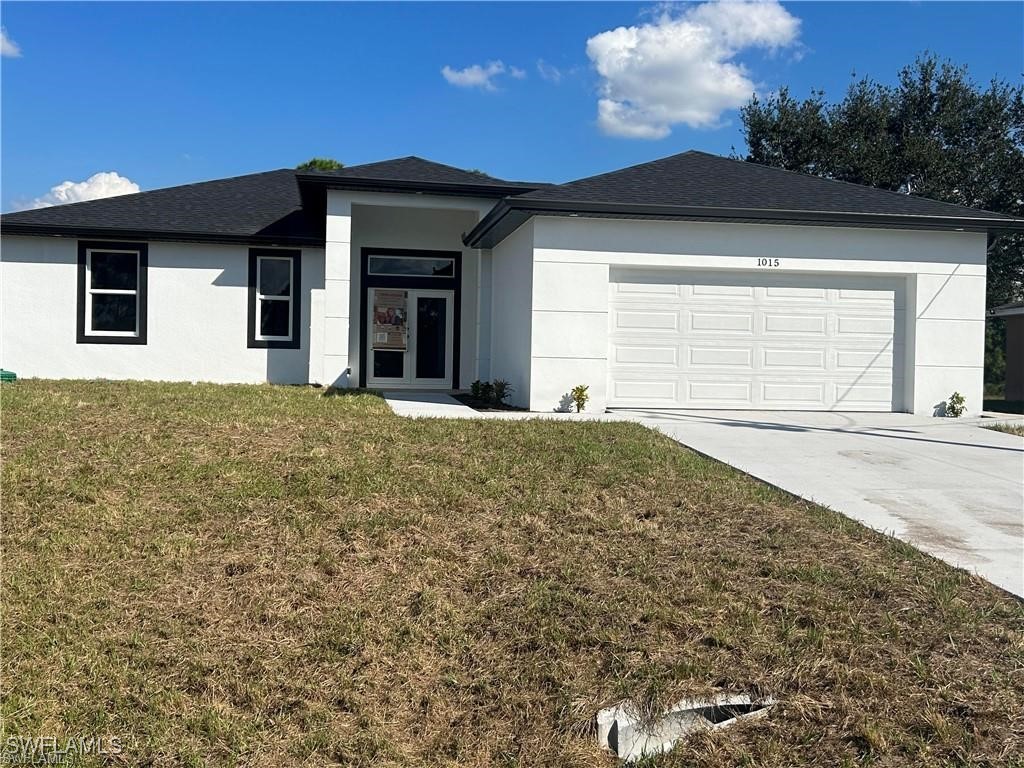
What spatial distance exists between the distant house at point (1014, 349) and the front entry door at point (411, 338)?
17.4 meters

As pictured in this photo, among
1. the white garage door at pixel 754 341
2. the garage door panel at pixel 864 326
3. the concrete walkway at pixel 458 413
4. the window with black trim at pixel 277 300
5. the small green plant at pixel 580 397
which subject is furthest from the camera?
the window with black trim at pixel 277 300

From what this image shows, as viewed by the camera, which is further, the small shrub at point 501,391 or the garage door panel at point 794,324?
the small shrub at point 501,391

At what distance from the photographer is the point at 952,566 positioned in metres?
5.21

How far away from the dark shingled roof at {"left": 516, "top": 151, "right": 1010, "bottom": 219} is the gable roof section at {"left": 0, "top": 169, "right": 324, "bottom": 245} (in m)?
6.54

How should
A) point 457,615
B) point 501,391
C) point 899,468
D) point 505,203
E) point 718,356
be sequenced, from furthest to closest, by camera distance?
point 501,391
point 718,356
point 505,203
point 899,468
point 457,615

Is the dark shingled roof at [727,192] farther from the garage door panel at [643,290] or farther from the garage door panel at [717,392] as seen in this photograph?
the garage door panel at [717,392]

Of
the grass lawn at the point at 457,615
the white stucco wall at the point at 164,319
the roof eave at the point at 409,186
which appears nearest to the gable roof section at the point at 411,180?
the roof eave at the point at 409,186

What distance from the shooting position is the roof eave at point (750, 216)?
11961 millimetres

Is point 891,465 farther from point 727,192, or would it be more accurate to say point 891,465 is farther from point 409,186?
point 409,186

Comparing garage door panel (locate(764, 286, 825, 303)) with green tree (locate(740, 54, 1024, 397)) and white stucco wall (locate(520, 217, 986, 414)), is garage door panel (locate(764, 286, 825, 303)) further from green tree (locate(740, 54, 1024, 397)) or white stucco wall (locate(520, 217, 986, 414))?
green tree (locate(740, 54, 1024, 397))

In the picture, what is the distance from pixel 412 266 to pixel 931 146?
74.0 feet

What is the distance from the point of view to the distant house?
2417cm

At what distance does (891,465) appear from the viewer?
8.51 metres

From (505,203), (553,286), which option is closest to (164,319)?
(505,203)
